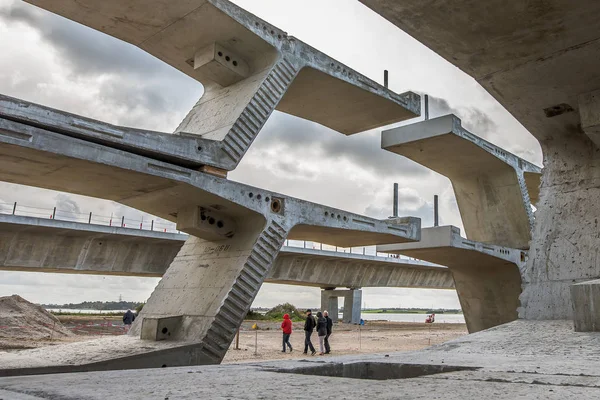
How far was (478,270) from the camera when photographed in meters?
21.4

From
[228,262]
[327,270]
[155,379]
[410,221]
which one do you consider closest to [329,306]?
[327,270]

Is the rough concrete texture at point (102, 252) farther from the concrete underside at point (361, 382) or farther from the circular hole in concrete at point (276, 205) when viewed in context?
the concrete underside at point (361, 382)

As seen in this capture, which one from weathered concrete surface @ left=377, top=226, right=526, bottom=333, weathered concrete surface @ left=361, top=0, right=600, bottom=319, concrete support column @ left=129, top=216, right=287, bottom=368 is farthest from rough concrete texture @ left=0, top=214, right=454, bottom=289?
weathered concrete surface @ left=361, top=0, right=600, bottom=319

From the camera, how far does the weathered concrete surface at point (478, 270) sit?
18344mm

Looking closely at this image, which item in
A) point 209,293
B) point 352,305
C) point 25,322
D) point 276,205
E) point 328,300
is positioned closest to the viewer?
point 209,293

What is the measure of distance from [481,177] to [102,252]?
1617 cm

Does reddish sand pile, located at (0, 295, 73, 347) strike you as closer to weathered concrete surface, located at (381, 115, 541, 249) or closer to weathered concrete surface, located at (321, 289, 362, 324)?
weathered concrete surface, located at (381, 115, 541, 249)

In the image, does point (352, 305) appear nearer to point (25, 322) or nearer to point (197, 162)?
point (25, 322)

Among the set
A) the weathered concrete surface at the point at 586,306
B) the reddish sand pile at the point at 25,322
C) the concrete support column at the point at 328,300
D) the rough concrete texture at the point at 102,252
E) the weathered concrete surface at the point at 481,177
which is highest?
the weathered concrete surface at the point at 481,177

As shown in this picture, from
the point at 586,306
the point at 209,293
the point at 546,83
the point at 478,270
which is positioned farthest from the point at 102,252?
the point at 586,306

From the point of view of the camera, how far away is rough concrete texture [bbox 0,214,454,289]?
2064cm

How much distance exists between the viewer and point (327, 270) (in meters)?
32.6

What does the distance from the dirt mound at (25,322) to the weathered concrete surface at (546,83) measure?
2011 centimetres

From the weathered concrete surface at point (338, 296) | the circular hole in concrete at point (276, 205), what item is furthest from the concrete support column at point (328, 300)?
the circular hole in concrete at point (276, 205)
